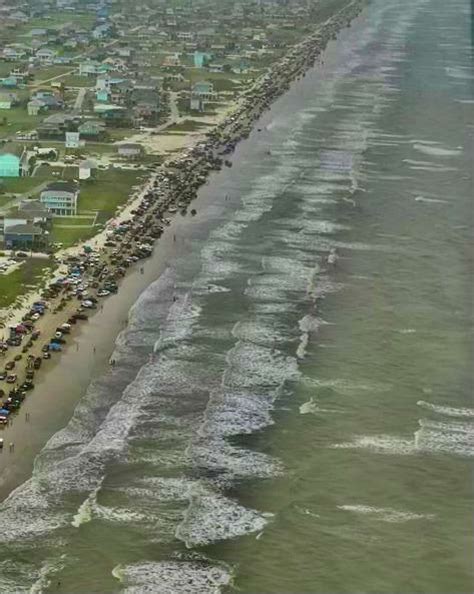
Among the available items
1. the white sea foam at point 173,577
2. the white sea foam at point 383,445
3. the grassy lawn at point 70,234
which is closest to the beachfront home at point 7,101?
the grassy lawn at point 70,234

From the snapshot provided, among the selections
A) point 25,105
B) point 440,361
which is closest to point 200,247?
point 440,361

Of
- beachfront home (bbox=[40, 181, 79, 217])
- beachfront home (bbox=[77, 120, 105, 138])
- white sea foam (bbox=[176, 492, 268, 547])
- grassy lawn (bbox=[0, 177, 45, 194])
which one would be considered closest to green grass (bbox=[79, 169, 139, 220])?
beachfront home (bbox=[40, 181, 79, 217])

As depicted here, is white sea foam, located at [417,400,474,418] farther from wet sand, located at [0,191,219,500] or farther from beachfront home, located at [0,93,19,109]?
beachfront home, located at [0,93,19,109]

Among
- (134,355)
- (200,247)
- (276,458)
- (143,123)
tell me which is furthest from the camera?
(143,123)

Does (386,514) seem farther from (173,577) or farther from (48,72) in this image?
(48,72)

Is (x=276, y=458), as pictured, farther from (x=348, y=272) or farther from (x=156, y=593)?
(x=348, y=272)

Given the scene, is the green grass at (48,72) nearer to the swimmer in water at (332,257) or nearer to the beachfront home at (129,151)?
the beachfront home at (129,151)
